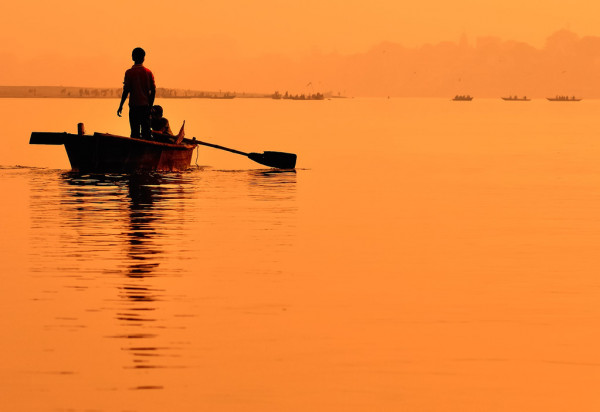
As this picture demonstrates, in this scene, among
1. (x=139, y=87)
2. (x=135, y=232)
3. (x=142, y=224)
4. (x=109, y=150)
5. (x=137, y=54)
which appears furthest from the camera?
(x=109, y=150)

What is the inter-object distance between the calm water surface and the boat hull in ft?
6.38

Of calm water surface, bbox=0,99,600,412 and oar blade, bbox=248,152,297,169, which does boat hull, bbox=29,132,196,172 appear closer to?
calm water surface, bbox=0,99,600,412

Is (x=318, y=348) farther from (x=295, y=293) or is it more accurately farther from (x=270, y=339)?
(x=295, y=293)

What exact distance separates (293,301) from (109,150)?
60.5 ft

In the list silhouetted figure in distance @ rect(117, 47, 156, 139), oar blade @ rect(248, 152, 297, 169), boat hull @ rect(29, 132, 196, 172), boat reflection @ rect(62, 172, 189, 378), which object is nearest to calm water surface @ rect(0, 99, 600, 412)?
boat reflection @ rect(62, 172, 189, 378)

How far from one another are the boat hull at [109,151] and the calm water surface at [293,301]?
1944 mm

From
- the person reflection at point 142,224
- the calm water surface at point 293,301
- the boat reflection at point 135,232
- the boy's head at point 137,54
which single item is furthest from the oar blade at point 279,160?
the calm water surface at point 293,301

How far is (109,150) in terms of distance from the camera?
31625 mm

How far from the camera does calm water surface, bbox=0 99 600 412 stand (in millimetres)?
9820

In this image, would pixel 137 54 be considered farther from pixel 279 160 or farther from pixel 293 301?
pixel 293 301

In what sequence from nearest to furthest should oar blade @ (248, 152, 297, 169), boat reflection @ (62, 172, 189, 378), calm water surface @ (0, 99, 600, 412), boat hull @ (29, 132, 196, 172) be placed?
calm water surface @ (0, 99, 600, 412) → boat reflection @ (62, 172, 189, 378) → boat hull @ (29, 132, 196, 172) → oar blade @ (248, 152, 297, 169)

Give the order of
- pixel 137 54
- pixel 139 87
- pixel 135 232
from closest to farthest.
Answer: pixel 135 232, pixel 137 54, pixel 139 87

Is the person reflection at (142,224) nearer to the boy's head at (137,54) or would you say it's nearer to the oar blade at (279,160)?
the boy's head at (137,54)

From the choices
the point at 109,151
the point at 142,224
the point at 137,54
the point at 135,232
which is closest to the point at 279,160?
the point at 109,151
